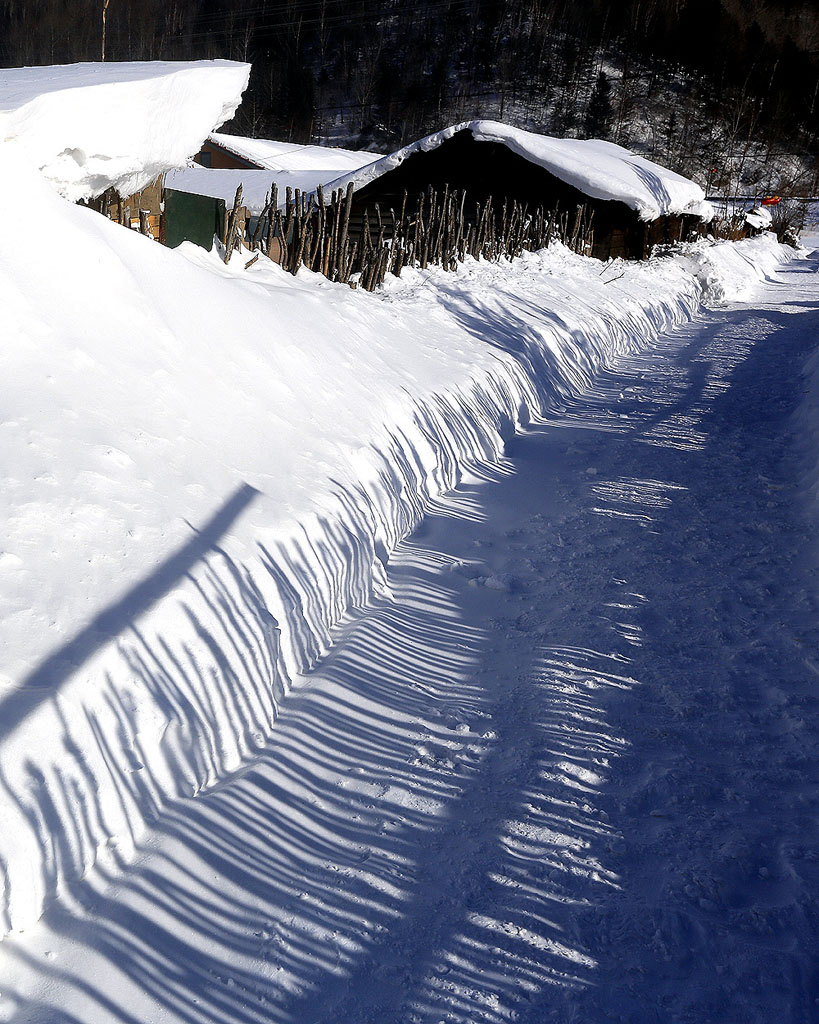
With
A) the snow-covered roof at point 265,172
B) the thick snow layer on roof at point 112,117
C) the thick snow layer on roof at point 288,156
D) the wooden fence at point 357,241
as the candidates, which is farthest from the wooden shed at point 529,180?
the thick snow layer on roof at point 112,117

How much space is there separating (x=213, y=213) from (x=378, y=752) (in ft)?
19.4

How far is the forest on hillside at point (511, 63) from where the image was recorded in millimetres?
59219

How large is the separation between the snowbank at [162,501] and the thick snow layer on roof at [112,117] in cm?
29

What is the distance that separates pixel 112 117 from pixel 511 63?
7454 cm

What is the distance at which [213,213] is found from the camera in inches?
291

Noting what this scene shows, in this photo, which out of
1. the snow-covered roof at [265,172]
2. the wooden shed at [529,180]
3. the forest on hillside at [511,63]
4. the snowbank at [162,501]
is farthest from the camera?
the forest on hillside at [511,63]

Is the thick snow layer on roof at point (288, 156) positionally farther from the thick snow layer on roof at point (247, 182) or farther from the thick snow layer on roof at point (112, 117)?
the thick snow layer on roof at point (112, 117)

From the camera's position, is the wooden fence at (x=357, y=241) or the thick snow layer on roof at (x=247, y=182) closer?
the wooden fence at (x=357, y=241)

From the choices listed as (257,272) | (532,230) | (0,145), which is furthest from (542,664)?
(532,230)

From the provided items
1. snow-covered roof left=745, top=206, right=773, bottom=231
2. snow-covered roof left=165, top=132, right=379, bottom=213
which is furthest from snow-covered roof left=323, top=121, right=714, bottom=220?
snow-covered roof left=745, top=206, right=773, bottom=231

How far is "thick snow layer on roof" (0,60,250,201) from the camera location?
14.2 ft

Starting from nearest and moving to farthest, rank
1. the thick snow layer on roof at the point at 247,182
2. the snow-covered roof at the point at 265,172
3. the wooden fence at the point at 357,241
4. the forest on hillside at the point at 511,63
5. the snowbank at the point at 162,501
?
the snowbank at the point at 162,501, the wooden fence at the point at 357,241, the thick snow layer on roof at the point at 247,182, the snow-covered roof at the point at 265,172, the forest on hillside at the point at 511,63

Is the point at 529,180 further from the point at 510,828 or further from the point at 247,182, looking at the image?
the point at 510,828

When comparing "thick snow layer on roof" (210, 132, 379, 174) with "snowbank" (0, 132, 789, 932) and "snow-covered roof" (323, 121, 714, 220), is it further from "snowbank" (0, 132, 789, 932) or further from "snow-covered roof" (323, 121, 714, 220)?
"snowbank" (0, 132, 789, 932)
